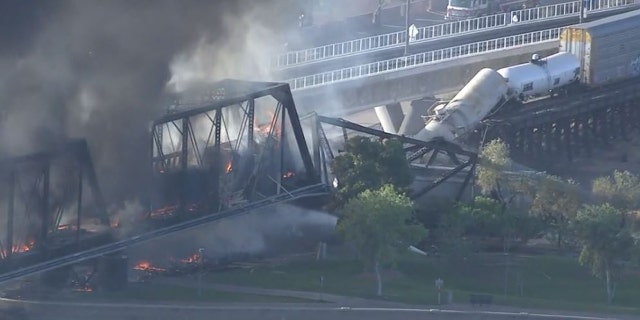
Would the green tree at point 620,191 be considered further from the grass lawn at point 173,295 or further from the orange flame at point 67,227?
the orange flame at point 67,227

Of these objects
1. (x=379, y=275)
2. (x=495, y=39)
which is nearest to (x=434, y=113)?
(x=495, y=39)

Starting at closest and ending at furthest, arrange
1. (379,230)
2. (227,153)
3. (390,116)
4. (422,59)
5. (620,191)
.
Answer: (379,230) < (227,153) < (620,191) < (390,116) < (422,59)

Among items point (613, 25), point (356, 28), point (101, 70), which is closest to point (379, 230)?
point (101, 70)

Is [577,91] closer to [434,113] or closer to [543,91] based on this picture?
[543,91]

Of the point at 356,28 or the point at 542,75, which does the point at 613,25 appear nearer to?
the point at 542,75

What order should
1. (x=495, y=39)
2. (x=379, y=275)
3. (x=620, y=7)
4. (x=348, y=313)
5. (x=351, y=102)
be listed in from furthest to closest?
1. (x=620, y=7)
2. (x=495, y=39)
3. (x=351, y=102)
4. (x=379, y=275)
5. (x=348, y=313)

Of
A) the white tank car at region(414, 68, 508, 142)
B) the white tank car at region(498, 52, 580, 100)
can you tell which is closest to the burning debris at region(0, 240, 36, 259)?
the white tank car at region(414, 68, 508, 142)
